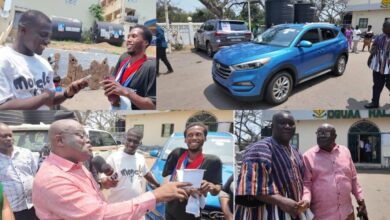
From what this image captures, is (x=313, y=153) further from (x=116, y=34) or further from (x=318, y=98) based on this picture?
(x=116, y=34)

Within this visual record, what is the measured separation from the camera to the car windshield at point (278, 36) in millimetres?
2965

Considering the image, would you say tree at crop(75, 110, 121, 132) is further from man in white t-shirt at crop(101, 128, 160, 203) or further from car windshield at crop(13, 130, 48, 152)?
car windshield at crop(13, 130, 48, 152)

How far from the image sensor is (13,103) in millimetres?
2381

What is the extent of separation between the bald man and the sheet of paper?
98cm

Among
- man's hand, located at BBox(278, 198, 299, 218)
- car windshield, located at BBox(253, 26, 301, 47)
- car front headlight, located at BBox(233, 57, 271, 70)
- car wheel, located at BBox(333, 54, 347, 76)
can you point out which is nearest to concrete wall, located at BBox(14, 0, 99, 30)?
car front headlight, located at BBox(233, 57, 271, 70)

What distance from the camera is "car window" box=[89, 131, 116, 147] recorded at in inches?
103

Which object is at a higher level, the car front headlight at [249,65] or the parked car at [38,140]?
the car front headlight at [249,65]

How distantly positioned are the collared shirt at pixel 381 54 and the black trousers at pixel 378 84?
1.4 inches

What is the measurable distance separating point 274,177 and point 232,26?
1196 mm

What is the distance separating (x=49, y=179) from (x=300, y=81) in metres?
1.90

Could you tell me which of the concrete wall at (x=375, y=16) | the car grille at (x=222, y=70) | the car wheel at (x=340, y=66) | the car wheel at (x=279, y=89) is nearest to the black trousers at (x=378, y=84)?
the car wheel at (x=340, y=66)

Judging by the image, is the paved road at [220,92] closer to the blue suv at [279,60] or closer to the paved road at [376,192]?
the blue suv at [279,60]

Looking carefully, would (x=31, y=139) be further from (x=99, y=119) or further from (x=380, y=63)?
(x=380, y=63)

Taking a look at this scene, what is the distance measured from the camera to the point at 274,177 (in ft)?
7.42
